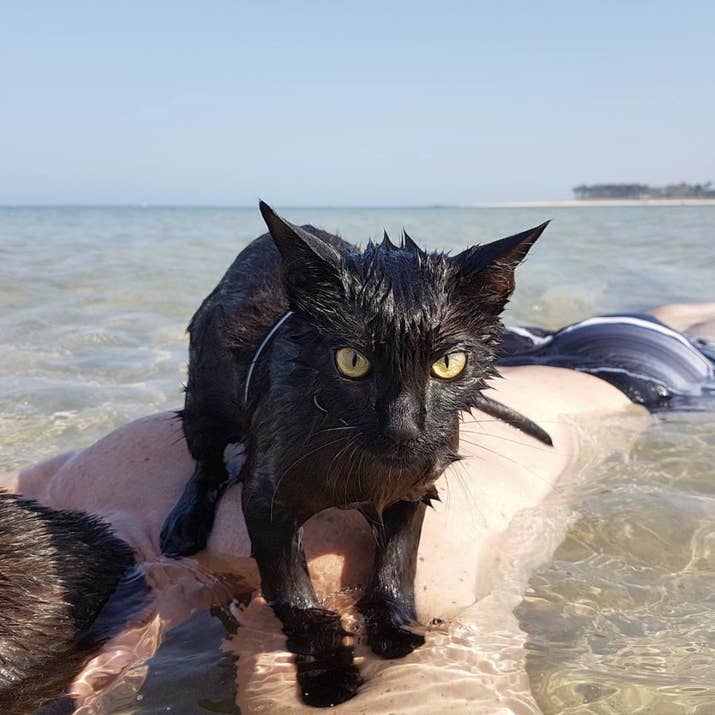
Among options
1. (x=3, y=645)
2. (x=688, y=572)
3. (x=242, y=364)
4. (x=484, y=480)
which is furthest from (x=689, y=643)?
(x=3, y=645)

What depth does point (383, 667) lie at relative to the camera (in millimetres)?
2084

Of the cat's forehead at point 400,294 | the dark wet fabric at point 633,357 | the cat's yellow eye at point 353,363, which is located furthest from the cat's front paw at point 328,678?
the dark wet fabric at point 633,357

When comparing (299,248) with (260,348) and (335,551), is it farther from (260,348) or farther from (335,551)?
(335,551)

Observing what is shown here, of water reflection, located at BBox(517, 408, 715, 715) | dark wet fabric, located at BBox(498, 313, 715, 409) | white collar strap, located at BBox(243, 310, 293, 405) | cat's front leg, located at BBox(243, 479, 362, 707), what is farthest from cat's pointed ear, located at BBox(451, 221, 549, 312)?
dark wet fabric, located at BBox(498, 313, 715, 409)

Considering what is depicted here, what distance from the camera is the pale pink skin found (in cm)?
206

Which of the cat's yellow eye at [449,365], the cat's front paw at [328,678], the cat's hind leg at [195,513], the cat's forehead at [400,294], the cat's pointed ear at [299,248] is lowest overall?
the cat's front paw at [328,678]

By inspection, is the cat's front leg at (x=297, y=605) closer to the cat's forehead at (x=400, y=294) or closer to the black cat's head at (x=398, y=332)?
the black cat's head at (x=398, y=332)

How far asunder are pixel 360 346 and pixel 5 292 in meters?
7.70

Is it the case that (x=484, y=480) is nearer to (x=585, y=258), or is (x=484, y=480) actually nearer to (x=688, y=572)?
(x=688, y=572)

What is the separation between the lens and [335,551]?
2.47m

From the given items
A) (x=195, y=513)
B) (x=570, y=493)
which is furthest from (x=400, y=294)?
(x=570, y=493)

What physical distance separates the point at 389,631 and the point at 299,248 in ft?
3.60

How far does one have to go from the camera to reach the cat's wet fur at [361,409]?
5.81ft

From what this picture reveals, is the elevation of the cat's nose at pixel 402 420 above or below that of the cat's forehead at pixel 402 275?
below
